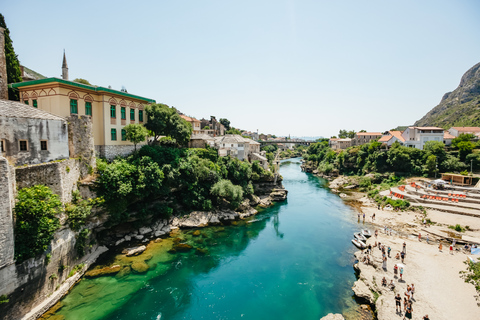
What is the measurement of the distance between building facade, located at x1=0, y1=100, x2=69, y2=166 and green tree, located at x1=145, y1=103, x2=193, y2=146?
10027mm

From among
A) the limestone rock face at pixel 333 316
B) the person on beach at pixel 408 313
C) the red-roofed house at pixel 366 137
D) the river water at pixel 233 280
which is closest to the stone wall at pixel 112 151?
the river water at pixel 233 280

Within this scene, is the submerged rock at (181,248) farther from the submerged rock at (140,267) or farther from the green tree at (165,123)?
the green tree at (165,123)

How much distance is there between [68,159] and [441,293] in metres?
25.7

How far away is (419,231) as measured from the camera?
2336 cm

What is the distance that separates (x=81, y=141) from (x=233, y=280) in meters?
15.3

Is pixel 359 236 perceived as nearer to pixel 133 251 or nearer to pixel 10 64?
pixel 133 251

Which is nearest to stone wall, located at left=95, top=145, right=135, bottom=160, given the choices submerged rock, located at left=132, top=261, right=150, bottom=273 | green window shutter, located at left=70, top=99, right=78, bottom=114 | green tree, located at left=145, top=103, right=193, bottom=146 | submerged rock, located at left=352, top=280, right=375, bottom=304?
green tree, located at left=145, top=103, right=193, bottom=146

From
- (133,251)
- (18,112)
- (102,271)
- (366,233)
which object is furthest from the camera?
(366,233)

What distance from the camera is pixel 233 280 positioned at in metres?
16.2

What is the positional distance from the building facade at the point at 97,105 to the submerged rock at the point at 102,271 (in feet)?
34.7

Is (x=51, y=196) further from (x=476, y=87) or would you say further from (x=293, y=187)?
(x=476, y=87)

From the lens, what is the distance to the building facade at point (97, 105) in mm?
17953

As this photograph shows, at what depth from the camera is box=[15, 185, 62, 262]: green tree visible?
1112 cm

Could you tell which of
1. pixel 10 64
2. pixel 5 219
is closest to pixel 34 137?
pixel 5 219
